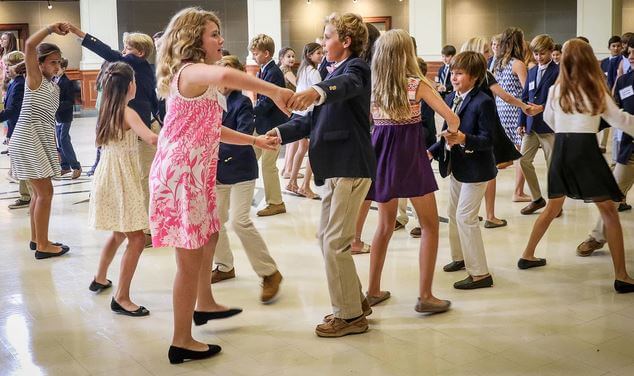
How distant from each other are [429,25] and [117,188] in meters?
16.5

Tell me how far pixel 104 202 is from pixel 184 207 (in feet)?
4.22

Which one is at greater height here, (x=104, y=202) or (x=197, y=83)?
(x=197, y=83)

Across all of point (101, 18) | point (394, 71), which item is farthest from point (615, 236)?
point (101, 18)

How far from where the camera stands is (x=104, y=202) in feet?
15.9

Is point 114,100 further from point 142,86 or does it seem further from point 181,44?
point 142,86

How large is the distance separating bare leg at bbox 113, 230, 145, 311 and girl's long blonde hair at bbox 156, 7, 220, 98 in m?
1.35

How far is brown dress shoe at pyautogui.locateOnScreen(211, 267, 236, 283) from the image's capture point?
17.5 feet

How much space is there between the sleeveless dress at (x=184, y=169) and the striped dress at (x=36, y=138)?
2641mm

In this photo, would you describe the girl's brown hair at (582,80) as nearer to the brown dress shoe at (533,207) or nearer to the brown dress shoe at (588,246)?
the brown dress shoe at (588,246)

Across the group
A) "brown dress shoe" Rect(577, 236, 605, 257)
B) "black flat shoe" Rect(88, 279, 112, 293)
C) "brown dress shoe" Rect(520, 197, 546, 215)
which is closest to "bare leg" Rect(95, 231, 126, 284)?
"black flat shoe" Rect(88, 279, 112, 293)

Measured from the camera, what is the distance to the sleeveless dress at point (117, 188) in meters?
4.80

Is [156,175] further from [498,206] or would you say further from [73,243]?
[498,206]

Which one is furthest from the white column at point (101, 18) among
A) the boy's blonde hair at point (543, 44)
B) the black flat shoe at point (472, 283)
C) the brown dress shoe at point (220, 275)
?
the black flat shoe at point (472, 283)

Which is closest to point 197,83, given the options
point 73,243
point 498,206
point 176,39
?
point 176,39
